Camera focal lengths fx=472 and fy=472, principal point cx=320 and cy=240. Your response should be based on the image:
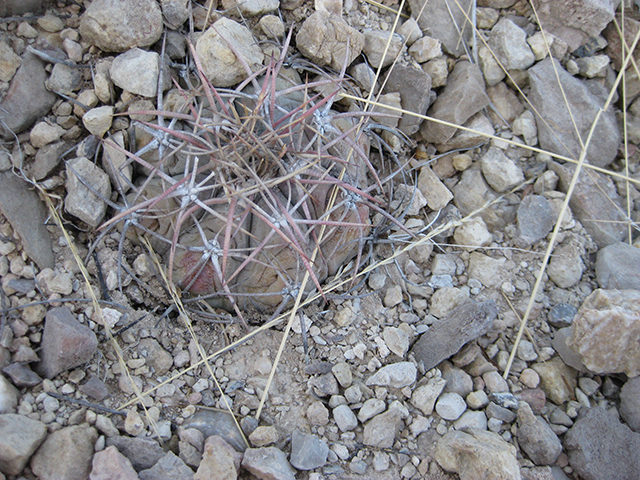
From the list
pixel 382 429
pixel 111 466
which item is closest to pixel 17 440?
pixel 111 466

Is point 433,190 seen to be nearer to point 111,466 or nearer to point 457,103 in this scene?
point 457,103

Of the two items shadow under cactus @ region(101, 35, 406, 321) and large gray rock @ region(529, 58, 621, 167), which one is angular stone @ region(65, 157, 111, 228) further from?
large gray rock @ region(529, 58, 621, 167)

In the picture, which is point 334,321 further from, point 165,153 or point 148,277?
point 165,153

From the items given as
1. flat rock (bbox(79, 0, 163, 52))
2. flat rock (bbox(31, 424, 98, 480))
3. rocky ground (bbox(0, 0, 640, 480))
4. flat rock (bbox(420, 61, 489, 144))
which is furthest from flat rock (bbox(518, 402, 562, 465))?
flat rock (bbox(79, 0, 163, 52))

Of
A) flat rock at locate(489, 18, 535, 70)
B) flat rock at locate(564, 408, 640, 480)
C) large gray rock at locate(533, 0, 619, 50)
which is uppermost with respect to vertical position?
large gray rock at locate(533, 0, 619, 50)

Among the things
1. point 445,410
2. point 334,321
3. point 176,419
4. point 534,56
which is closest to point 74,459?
point 176,419

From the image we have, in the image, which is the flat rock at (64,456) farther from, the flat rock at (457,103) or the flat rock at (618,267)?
the flat rock at (618,267)
